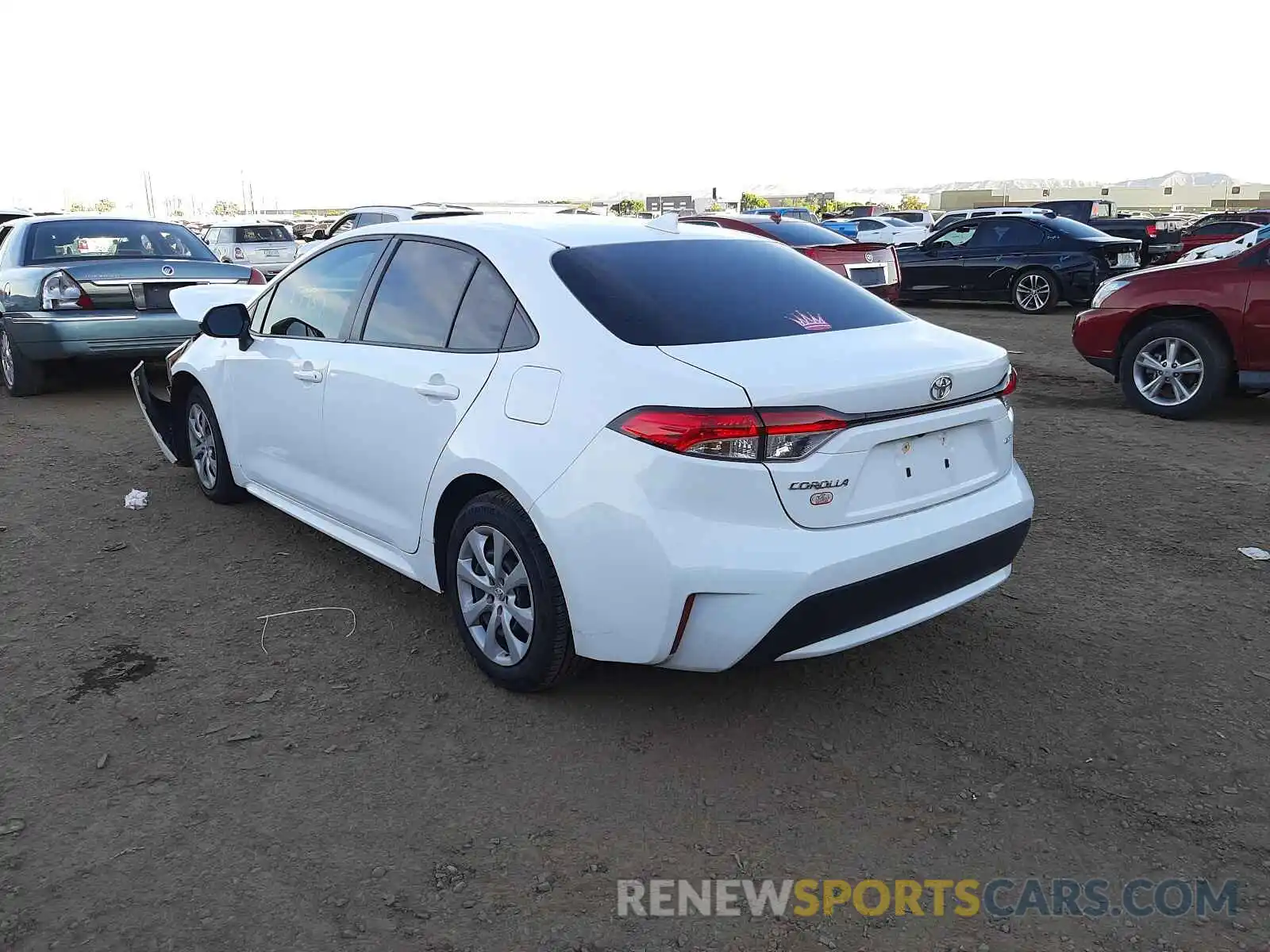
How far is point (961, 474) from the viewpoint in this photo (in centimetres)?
343

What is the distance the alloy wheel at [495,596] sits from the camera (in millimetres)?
3520

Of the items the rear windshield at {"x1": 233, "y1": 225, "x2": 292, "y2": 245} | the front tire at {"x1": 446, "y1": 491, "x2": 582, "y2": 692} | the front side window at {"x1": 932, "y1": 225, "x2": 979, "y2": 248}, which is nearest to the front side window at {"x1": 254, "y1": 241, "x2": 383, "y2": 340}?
the front tire at {"x1": 446, "y1": 491, "x2": 582, "y2": 692}

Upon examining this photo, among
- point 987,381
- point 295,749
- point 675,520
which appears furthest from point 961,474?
point 295,749

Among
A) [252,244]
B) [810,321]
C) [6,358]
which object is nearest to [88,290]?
[6,358]

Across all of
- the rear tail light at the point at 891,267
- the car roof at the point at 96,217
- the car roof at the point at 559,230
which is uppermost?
the car roof at the point at 559,230

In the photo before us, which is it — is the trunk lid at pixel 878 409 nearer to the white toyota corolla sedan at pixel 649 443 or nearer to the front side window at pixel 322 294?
the white toyota corolla sedan at pixel 649 443

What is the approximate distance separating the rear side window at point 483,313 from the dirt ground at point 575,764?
1.20 metres

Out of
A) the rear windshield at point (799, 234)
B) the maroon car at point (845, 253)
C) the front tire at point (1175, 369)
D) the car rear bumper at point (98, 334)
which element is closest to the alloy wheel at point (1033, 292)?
the maroon car at point (845, 253)

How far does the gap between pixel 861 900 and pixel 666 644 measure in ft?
2.85

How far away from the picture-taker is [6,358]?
9.20 meters

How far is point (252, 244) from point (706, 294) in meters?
16.2

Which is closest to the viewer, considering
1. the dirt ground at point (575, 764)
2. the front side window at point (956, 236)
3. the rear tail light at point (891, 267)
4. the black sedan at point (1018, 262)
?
the dirt ground at point (575, 764)

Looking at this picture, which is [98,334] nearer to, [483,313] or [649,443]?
[483,313]

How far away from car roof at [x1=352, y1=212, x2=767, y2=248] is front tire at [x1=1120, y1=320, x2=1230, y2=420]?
5.03 meters
